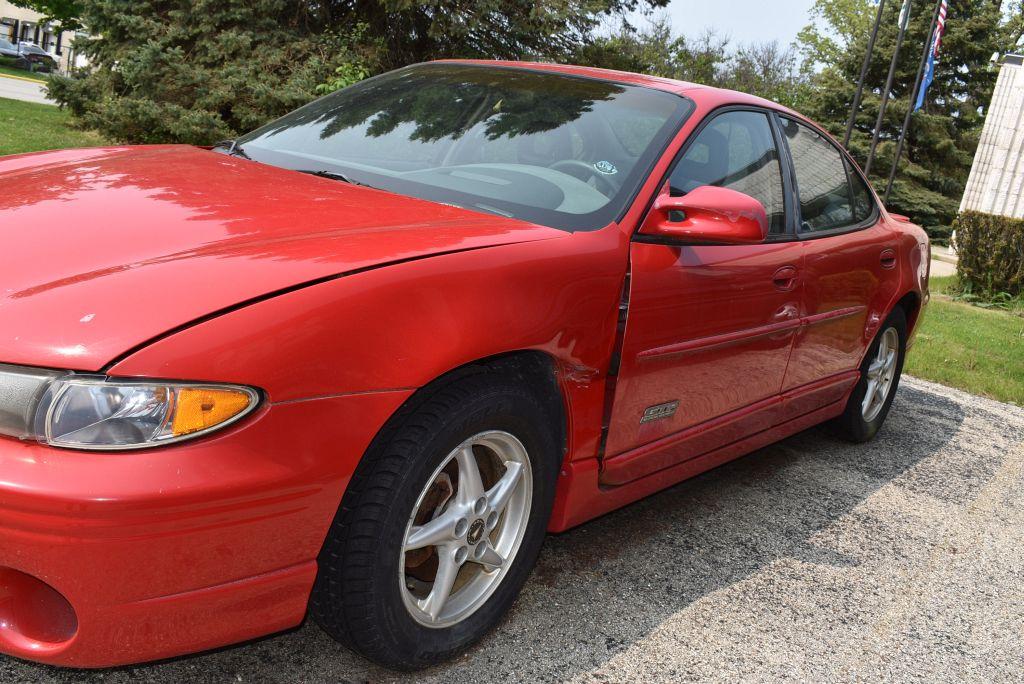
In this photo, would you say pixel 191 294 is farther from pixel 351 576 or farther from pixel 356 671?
pixel 356 671

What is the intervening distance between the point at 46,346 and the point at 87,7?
12.6 meters

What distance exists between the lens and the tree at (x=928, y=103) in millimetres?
25984

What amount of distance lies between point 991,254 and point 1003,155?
3420 mm

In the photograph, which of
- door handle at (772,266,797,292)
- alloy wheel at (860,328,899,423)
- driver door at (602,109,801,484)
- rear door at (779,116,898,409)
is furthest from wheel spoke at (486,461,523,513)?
alloy wheel at (860,328,899,423)

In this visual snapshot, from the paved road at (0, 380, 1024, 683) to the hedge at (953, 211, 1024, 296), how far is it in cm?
806

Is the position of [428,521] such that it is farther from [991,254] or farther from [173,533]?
[991,254]

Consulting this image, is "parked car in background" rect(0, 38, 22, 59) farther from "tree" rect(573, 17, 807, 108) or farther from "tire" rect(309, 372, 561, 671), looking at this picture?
"tire" rect(309, 372, 561, 671)

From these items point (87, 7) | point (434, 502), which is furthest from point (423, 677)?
point (87, 7)

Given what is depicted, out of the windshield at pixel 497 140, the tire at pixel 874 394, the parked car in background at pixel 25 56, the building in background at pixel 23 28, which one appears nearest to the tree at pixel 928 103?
the tire at pixel 874 394

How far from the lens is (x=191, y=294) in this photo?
1.81m

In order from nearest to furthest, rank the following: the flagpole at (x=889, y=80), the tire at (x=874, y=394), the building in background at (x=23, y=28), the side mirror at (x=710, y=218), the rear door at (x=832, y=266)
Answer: the side mirror at (x=710, y=218) < the rear door at (x=832, y=266) < the tire at (x=874, y=394) < the flagpole at (x=889, y=80) < the building in background at (x=23, y=28)

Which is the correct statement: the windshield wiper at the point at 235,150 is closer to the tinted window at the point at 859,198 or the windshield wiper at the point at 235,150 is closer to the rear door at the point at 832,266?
the rear door at the point at 832,266

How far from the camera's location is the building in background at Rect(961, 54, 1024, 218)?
13.9 m

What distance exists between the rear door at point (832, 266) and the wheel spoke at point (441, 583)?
1.80m
